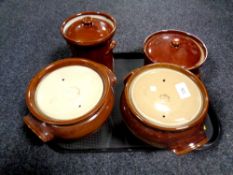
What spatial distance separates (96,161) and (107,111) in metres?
0.21

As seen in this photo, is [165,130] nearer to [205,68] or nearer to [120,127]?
[120,127]

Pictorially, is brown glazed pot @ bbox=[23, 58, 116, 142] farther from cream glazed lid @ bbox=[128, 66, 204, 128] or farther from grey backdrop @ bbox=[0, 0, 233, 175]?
grey backdrop @ bbox=[0, 0, 233, 175]

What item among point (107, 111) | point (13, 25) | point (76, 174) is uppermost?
point (107, 111)

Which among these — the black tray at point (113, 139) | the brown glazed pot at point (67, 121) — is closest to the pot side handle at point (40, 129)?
the brown glazed pot at point (67, 121)

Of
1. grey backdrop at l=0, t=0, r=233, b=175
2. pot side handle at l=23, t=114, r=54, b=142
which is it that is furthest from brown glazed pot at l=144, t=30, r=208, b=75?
pot side handle at l=23, t=114, r=54, b=142

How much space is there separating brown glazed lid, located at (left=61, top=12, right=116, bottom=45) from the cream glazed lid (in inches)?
7.9

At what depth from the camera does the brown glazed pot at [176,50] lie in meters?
0.81

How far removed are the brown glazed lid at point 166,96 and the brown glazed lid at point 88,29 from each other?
199 millimetres

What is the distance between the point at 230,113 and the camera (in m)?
0.92

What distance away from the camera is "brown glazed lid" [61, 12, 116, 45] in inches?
31.5

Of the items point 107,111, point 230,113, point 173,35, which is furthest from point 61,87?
point 230,113

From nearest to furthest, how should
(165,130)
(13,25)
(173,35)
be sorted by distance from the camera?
(165,130)
(173,35)
(13,25)

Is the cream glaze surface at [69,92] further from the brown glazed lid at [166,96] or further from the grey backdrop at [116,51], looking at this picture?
the grey backdrop at [116,51]

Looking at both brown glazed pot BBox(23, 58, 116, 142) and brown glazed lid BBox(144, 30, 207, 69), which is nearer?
brown glazed pot BBox(23, 58, 116, 142)
